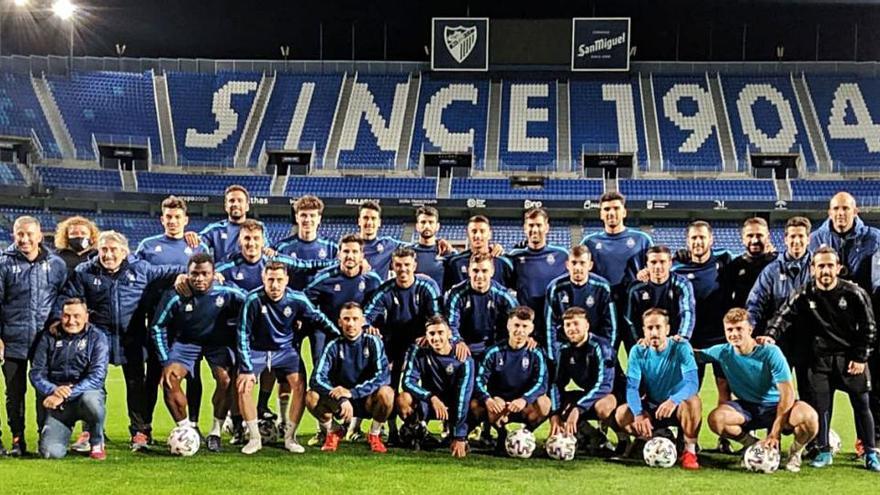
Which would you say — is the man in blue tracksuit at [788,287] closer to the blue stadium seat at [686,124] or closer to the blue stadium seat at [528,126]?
the blue stadium seat at [528,126]

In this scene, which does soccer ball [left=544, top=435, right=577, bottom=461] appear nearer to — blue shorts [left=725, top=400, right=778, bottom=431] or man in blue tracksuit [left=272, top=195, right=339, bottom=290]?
blue shorts [left=725, top=400, right=778, bottom=431]

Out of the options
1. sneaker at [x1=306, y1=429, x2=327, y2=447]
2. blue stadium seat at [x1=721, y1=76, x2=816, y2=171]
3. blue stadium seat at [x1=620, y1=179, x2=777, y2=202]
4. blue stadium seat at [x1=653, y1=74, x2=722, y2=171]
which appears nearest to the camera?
sneaker at [x1=306, y1=429, x2=327, y2=447]

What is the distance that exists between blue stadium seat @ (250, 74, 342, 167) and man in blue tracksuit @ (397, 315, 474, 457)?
26.9m

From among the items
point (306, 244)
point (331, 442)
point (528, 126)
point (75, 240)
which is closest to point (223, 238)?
point (306, 244)

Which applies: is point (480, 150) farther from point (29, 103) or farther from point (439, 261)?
point (439, 261)

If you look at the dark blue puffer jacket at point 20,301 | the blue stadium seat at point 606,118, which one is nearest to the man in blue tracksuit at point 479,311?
the dark blue puffer jacket at point 20,301

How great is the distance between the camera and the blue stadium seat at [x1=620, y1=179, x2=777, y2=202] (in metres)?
31.2

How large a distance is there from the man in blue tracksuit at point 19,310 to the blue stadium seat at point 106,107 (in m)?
27.7

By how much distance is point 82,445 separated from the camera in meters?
7.17

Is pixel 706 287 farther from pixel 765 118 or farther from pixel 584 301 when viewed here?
pixel 765 118

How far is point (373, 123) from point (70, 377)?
2896cm

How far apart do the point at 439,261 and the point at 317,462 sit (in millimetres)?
2602

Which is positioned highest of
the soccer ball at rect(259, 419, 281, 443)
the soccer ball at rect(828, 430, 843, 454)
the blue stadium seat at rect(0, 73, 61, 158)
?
the blue stadium seat at rect(0, 73, 61, 158)

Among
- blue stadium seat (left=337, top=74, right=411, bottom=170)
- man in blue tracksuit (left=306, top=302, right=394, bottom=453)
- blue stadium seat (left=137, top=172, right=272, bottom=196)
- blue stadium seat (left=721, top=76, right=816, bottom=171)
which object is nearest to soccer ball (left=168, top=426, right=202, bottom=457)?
man in blue tracksuit (left=306, top=302, right=394, bottom=453)
